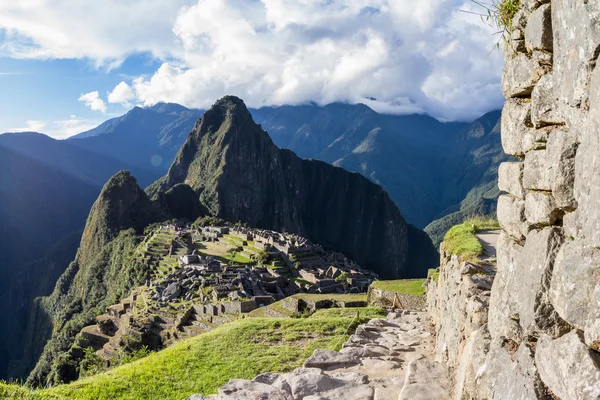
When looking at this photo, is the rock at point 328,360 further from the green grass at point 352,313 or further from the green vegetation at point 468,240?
the green grass at point 352,313

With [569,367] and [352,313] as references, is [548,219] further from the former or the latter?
[352,313]

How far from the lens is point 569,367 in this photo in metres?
2.29

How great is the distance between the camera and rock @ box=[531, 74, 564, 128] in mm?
2752

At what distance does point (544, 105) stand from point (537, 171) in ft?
1.40

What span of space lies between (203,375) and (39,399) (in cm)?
279

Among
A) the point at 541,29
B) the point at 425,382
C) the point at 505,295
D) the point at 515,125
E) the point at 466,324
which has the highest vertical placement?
the point at 541,29

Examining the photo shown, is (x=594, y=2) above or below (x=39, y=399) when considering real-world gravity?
above

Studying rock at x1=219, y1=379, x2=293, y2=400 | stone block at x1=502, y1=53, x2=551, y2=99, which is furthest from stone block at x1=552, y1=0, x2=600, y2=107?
rock at x1=219, y1=379, x2=293, y2=400

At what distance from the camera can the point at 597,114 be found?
2197 mm

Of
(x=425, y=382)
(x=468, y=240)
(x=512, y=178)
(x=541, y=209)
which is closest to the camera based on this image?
(x=541, y=209)

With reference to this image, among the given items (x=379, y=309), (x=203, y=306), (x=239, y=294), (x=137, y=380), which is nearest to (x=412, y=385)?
(x=137, y=380)

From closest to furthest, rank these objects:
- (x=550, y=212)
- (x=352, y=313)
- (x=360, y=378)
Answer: (x=550, y=212)
(x=360, y=378)
(x=352, y=313)

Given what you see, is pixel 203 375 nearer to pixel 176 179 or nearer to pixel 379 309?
pixel 379 309

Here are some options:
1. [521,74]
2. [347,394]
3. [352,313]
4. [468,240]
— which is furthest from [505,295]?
[352,313]
